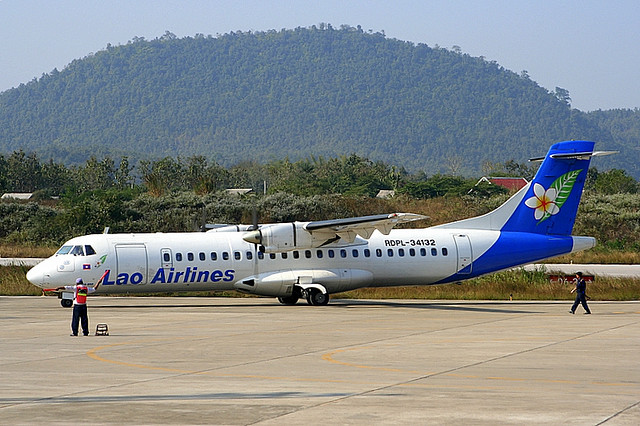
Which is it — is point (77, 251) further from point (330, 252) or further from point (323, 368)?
point (323, 368)

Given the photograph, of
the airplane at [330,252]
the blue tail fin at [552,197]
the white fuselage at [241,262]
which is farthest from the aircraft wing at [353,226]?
the blue tail fin at [552,197]

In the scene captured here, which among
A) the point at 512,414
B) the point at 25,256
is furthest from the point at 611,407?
the point at 25,256

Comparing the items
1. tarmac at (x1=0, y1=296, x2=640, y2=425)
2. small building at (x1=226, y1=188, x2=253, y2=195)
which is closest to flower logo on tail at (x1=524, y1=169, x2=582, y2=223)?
tarmac at (x1=0, y1=296, x2=640, y2=425)

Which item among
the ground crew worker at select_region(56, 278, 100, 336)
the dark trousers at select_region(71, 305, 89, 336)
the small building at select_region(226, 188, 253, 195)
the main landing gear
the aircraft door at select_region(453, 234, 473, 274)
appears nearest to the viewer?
the ground crew worker at select_region(56, 278, 100, 336)

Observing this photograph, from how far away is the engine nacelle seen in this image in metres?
28.5

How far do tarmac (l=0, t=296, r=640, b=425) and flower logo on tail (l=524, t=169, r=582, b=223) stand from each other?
555cm

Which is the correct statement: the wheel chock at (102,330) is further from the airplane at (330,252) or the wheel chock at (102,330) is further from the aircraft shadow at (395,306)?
the aircraft shadow at (395,306)

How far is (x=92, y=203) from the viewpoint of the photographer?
198 feet

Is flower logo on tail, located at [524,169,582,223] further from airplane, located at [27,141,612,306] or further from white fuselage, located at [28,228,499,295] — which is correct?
white fuselage, located at [28,228,499,295]

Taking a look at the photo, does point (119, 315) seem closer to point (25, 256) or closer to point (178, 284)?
point (178, 284)

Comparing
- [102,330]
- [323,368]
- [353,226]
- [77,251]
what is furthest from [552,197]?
[323,368]

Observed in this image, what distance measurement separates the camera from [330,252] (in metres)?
30.5

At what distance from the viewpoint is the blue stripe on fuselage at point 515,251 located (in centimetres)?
3062

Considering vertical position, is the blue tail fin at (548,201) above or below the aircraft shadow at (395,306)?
above
